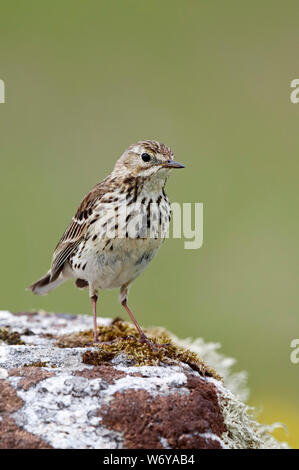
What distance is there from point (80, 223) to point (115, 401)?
2.63 metres

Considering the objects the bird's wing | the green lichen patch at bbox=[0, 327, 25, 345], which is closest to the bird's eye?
the bird's wing

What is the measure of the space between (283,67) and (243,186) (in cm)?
732

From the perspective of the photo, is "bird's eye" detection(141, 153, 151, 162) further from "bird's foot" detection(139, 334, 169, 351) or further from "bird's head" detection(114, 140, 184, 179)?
"bird's foot" detection(139, 334, 169, 351)

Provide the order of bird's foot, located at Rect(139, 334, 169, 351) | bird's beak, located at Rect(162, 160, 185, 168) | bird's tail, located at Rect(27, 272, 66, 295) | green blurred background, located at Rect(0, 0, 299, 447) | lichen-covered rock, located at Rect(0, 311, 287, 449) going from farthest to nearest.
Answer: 1. green blurred background, located at Rect(0, 0, 299, 447)
2. bird's tail, located at Rect(27, 272, 66, 295)
3. bird's beak, located at Rect(162, 160, 185, 168)
4. bird's foot, located at Rect(139, 334, 169, 351)
5. lichen-covered rock, located at Rect(0, 311, 287, 449)

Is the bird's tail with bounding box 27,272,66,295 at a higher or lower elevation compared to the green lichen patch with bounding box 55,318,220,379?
higher

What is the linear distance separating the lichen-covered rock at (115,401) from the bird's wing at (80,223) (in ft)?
4.97

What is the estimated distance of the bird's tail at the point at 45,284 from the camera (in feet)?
24.2

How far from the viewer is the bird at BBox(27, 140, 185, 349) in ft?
20.0

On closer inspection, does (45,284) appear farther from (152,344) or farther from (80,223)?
(152,344)

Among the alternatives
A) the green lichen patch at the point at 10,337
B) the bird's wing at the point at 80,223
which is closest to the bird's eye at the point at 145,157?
the bird's wing at the point at 80,223

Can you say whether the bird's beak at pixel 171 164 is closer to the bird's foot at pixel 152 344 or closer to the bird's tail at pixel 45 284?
the bird's foot at pixel 152 344

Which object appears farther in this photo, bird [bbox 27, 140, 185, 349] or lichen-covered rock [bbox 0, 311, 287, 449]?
bird [bbox 27, 140, 185, 349]

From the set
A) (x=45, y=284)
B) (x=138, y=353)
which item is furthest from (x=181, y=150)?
(x=138, y=353)

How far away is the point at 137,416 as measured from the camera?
4.18 metres
